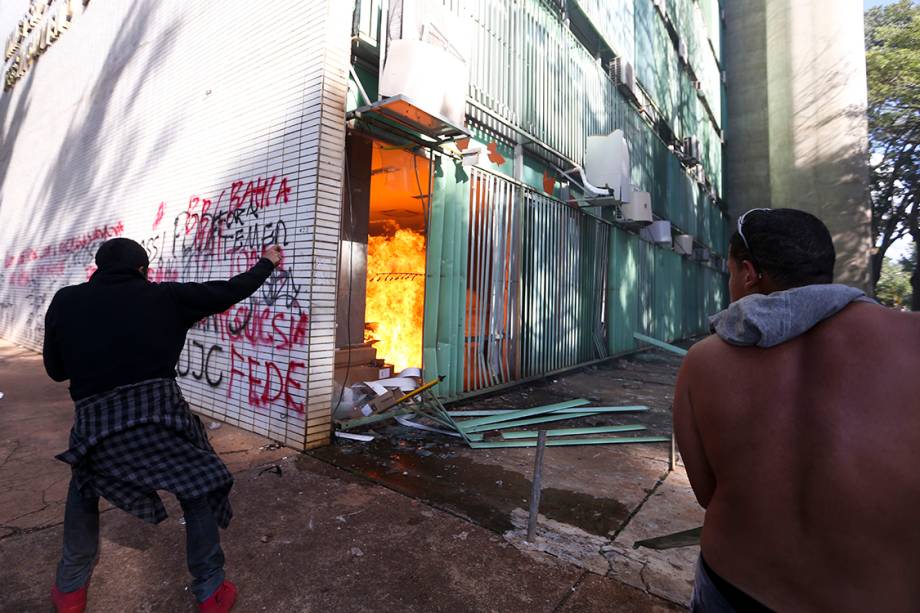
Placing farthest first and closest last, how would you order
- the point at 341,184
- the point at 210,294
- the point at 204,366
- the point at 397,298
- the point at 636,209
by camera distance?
1. the point at 636,209
2. the point at 397,298
3. the point at 204,366
4. the point at 341,184
5. the point at 210,294

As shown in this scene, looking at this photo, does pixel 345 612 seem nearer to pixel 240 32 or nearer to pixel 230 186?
pixel 230 186

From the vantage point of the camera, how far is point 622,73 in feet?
32.0

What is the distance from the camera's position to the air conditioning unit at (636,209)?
940 centimetres

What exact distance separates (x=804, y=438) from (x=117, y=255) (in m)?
2.58

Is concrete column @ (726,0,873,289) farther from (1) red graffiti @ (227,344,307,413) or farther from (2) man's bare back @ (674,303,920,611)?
(2) man's bare back @ (674,303,920,611)

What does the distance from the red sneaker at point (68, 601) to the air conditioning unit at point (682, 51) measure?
1800cm

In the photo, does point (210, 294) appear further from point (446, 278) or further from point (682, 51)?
point (682, 51)

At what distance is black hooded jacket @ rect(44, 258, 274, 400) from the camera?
1958mm

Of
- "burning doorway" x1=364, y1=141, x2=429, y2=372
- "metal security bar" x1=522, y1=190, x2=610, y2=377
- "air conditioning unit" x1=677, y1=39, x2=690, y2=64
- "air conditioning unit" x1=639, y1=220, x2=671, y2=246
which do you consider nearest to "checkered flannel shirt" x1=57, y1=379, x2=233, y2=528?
"burning doorway" x1=364, y1=141, x2=429, y2=372

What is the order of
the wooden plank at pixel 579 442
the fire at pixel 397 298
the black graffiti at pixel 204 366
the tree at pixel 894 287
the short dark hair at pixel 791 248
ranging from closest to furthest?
1. the short dark hair at pixel 791 248
2. the wooden plank at pixel 579 442
3. the black graffiti at pixel 204 366
4. the fire at pixel 397 298
5. the tree at pixel 894 287

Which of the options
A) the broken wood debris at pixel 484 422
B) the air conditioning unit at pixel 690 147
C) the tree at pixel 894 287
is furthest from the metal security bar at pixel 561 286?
the tree at pixel 894 287

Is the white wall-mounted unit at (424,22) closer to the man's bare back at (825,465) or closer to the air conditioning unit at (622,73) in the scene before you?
the man's bare back at (825,465)

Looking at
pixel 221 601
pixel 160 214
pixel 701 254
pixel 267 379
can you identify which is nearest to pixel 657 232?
pixel 701 254

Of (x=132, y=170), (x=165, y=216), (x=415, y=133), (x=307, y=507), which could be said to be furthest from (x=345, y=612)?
(x=132, y=170)
